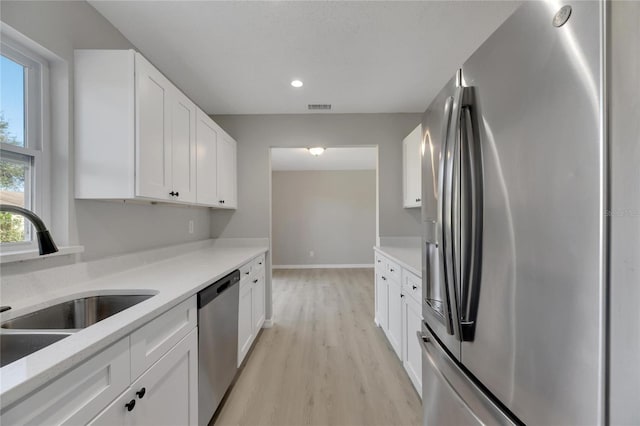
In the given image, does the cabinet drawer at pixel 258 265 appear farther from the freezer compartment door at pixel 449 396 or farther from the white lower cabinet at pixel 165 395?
the freezer compartment door at pixel 449 396

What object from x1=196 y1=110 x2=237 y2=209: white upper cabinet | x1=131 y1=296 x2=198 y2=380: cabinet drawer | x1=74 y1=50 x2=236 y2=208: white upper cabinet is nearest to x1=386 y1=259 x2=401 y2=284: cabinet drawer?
x1=131 y1=296 x2=198 y2=380: cabinet drawer

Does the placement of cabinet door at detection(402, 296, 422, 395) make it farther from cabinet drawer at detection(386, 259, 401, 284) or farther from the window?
the window

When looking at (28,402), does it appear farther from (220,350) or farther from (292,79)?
(292,79)

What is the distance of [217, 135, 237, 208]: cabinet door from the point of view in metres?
2.76

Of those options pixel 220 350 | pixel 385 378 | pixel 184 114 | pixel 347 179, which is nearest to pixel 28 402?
pixel 220 350

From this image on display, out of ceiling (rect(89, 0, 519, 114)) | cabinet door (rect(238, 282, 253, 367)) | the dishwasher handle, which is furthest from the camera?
cabinet door (rect(238, 282, 253, 367))

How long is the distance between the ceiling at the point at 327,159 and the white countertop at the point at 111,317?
330 cm

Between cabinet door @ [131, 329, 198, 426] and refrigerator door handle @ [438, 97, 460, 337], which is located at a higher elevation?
refrigerator door handle @ [438, 97, 460, 337]

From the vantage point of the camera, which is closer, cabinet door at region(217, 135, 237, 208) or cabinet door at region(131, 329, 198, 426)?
cabinet door at region(131, 329, 198, 426)

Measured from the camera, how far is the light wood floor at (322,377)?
173cm

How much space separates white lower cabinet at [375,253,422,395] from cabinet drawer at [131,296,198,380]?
1.31m

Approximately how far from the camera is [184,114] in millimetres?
2047

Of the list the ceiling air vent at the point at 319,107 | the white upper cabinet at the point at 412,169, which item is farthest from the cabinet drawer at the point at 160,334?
the ceiling air vent at the point at 319,107

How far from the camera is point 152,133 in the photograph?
5.35 feet
